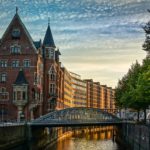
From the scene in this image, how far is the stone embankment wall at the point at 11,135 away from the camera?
6955 centimetres

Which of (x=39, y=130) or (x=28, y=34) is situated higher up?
(x=28, y=34)

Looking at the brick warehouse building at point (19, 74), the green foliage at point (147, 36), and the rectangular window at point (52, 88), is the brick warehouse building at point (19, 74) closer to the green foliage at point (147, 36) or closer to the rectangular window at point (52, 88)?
the rectangular window at point (52, 88)

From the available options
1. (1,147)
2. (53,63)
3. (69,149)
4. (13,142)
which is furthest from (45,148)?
(53,63)

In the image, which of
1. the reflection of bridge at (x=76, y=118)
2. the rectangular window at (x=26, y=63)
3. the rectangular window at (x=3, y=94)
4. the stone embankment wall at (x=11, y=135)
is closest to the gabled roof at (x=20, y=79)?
the rectangular window at (x=26, y=63)

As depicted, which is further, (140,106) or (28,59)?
(28,59)

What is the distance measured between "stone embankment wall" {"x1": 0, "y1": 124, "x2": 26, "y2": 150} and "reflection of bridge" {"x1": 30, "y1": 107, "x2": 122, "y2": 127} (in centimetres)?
444

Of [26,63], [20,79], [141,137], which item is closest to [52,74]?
[26,63]

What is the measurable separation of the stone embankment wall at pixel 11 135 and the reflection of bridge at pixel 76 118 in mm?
4443

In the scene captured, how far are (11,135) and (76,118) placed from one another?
2979 centimetres

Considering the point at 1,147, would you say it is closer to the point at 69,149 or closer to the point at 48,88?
the point at 69,149

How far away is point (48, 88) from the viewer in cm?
11244

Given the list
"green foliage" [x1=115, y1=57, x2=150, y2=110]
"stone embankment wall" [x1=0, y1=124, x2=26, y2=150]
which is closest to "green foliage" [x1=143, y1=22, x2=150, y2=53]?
"green foliage" [x1=115, y1=57, x2=150, y2=110]

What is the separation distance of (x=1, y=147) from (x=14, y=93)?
36564 millimetres

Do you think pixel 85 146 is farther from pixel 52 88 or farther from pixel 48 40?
pixel 48 40
